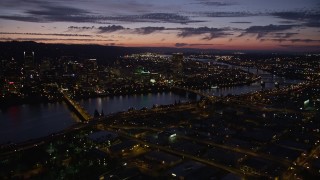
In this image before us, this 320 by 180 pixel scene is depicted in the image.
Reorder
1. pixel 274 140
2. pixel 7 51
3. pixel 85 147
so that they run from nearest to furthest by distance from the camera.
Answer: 1. pixel 85 147
2. pixel 274 140
3. pixel 7 51

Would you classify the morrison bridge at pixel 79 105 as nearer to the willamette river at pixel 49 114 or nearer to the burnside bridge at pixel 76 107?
the burnside bridge at pixel 76 107

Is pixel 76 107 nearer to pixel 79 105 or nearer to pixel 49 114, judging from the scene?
pixel 79 105

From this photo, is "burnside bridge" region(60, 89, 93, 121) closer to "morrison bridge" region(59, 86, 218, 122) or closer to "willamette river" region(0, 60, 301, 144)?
"morrison bridge" region(59, 86, 218, 122)

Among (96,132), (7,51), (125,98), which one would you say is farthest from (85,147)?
(7,51)

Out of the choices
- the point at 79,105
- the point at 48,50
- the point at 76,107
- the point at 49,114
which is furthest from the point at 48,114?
the point at 48,50

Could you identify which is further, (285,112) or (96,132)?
(285,112)

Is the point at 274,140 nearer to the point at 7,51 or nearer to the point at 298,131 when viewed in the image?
the point at 298,131

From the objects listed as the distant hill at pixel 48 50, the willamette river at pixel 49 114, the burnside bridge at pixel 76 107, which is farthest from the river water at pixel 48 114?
the distant hill at pixel 48 50

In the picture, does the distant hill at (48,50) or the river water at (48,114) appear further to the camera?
the distant hill at (48,50)
